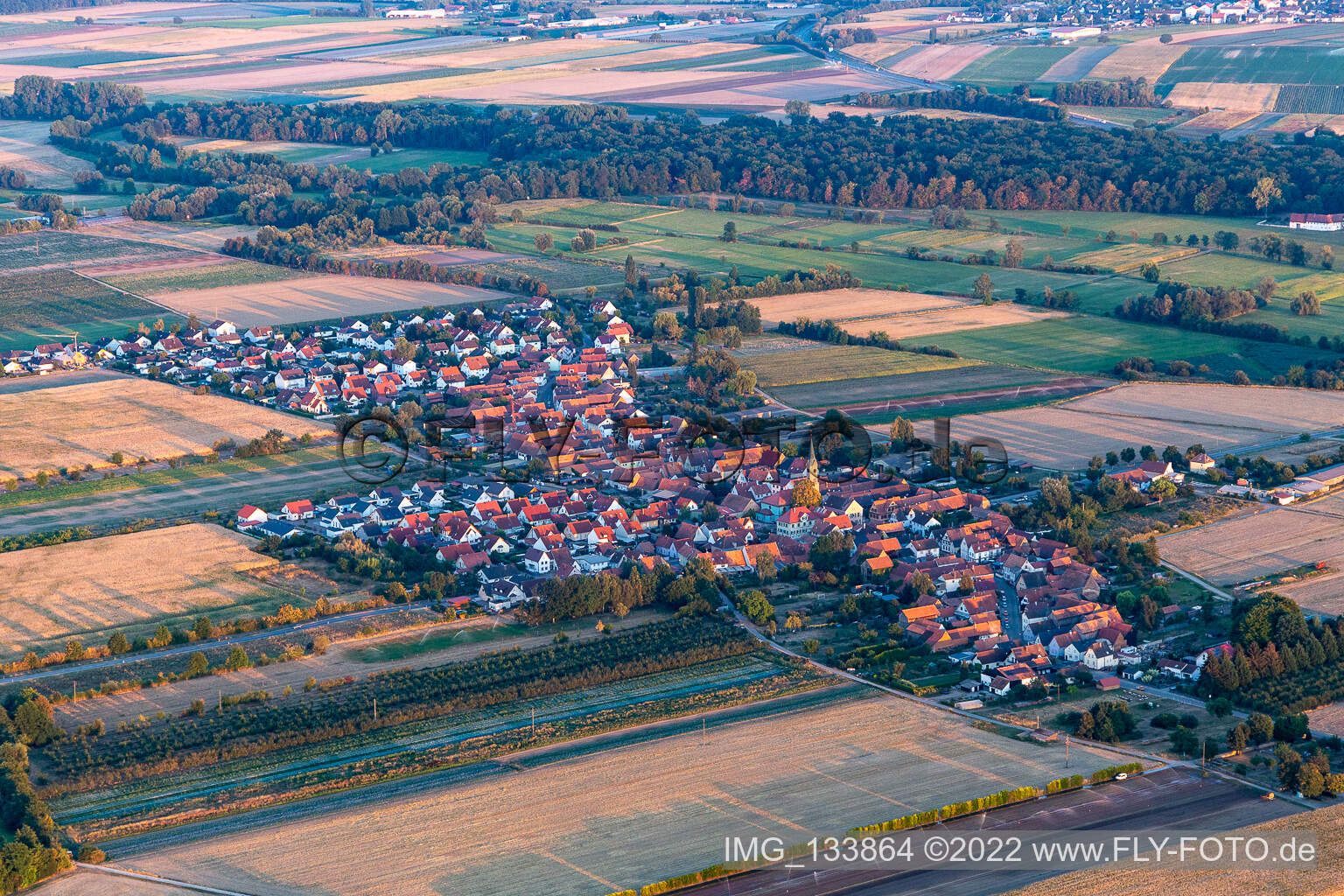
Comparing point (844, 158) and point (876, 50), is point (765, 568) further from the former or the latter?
point (876, 50)

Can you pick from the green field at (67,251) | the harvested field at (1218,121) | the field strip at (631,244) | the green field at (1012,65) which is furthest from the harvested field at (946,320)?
the green field at (1012,65)

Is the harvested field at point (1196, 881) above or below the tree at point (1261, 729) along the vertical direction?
below

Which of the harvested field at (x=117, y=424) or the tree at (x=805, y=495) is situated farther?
the harvested field at (x=117, y=424)

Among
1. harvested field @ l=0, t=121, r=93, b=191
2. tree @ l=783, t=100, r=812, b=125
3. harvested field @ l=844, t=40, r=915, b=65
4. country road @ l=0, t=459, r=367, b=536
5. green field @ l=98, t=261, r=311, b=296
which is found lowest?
country road @ l=0, t=459, r=367, b=536

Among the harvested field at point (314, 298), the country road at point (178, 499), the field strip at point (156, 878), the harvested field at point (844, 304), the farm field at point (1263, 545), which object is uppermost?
the harvested field at point (314, 298)

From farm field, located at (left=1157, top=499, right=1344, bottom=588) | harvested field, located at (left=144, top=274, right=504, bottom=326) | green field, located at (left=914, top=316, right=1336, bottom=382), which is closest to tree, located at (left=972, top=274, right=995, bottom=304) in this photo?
green field, located at (left=914, top=316, right=1336, bottom=382)

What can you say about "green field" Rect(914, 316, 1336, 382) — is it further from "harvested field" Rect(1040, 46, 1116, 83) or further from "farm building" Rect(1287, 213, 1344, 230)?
"harvested field" Rect(1040, 46, 1116, 83)

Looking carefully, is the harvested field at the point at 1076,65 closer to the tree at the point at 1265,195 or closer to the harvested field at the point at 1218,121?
the harvested field at the point at 1218,121

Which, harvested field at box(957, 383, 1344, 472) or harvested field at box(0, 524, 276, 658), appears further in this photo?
harvested field at box(957, 383, 1344, 472)
